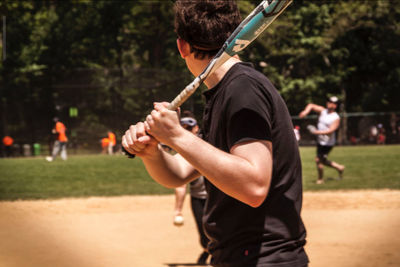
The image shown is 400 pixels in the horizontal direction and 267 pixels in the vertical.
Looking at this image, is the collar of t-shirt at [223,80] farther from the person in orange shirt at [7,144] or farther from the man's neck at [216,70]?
the person in orange shirt at [7,144]

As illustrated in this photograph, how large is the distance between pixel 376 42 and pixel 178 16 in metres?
30.8

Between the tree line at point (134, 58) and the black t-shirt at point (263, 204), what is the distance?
19350mm

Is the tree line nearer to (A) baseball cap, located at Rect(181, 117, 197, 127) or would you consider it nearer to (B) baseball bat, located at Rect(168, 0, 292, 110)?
(A) baseball cap, located at Rect(181, 117, 197, 127)

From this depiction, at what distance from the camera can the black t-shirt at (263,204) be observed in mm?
1937

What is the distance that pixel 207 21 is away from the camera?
1993 millimetres

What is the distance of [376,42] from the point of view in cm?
3078

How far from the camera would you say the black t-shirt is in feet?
6.35

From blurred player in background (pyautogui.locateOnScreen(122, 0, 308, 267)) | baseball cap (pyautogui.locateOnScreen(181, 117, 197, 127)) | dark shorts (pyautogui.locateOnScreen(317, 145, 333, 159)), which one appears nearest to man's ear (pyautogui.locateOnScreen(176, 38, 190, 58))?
blurred player in background (pyautogui.locateOnScreen(122, 0, 308, 267))

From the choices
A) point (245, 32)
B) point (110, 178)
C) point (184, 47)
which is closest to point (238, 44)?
point (245, 32)

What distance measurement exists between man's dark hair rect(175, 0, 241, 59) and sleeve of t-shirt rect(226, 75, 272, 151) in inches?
8.1

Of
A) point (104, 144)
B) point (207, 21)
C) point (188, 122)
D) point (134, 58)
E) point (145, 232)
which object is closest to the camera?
point (207, 21)

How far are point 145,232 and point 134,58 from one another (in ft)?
110

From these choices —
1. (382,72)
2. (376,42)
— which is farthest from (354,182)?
(382,72)

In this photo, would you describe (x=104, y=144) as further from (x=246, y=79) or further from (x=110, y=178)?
(x=246, y=79)
